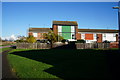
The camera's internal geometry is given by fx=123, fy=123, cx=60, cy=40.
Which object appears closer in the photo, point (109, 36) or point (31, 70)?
point (31, 70)

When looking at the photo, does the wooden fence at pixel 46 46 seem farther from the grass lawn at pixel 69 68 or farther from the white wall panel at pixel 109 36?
the white wall panel at pixel 109 36

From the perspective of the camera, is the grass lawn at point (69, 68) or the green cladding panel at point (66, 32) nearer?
the grass lawn at point (69, 68)

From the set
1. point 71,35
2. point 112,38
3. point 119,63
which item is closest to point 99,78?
point 119,63

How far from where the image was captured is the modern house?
50.5 m

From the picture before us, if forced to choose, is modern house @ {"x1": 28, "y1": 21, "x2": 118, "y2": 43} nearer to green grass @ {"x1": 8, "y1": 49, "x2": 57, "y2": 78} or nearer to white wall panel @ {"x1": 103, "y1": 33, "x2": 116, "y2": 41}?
white wall panel @ {"x1": 103, "y1": 33, "x2": 116, "y2": 41}

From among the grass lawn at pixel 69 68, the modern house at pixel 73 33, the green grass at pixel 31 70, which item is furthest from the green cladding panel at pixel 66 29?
the green grass at pixel 31 70

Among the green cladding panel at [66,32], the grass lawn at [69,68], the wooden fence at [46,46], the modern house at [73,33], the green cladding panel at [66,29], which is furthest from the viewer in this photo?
the green cladding panel at [66,29]

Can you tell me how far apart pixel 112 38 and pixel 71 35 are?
18.6m

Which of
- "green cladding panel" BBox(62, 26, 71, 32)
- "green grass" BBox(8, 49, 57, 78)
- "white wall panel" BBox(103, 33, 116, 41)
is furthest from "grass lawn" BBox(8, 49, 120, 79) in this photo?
"white wall panel" BBox(103, 33, 116, 41)

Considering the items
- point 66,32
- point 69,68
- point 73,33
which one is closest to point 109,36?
point 73,33

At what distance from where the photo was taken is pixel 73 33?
50875mm

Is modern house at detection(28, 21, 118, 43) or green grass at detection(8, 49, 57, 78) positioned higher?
modern house at detection(28, 21, 118, 43)

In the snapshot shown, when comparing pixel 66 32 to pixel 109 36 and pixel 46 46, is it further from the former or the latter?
pixel 46 46

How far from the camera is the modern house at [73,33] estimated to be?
5047 cm
